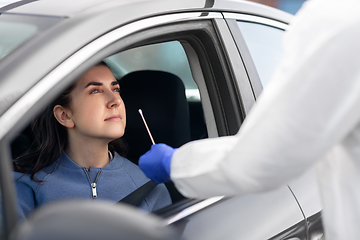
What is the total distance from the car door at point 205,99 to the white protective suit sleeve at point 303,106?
344 mm

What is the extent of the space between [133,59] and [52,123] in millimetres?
1566

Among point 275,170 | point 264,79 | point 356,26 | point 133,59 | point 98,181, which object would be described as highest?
point 133,59

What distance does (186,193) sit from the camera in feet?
3.98

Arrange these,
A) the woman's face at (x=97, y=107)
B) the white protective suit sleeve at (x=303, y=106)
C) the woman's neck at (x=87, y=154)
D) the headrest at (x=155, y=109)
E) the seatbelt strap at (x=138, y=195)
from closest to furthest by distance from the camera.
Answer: the white protective suit sleeve at (x=303, y=106) < the seatbelt strap at (x=138, y=195) < the woman's face at (x=97, y=107) < the woman's neck at (x=87, y=154) < the headrest at (x=155, y=109)

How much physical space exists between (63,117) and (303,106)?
1.31m

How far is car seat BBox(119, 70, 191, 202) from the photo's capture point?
2188 mm

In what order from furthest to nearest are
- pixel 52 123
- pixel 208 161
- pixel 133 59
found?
1. pixel 133 59
2. pixel 52 123
3. pixel 208 161

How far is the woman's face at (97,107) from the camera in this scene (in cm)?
189

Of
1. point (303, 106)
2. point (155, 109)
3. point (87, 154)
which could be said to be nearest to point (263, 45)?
point (155, 109)

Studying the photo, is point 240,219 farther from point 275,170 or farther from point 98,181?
point 98,181

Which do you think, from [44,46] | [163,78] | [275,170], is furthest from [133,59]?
[275,170]

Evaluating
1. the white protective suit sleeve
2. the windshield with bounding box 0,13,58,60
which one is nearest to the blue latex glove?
the white protective suit sleeve

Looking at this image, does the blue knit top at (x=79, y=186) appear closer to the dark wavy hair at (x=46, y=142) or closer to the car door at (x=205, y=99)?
the dark wavy hair at (x=46, y=142)

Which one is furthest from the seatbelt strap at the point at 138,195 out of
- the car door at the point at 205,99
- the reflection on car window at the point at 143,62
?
the reflection on car window at the point at 143,62
